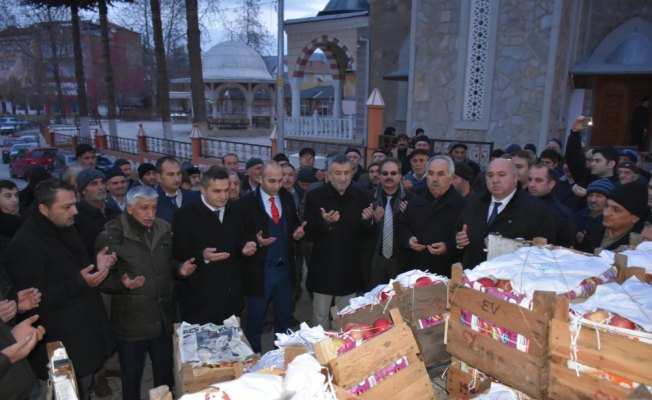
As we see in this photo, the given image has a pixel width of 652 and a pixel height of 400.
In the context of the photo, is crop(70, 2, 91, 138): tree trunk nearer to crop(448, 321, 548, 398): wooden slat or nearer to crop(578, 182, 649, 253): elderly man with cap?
crop(578, 182, 649, 253): elderly man with cap

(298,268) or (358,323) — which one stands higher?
(358,323)

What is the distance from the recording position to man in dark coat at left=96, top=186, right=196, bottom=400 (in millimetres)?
3512

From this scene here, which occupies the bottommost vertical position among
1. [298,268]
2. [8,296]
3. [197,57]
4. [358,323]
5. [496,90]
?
[298,268]

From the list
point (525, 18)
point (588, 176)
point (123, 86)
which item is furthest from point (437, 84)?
point (123, 86)

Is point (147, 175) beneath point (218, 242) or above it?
above

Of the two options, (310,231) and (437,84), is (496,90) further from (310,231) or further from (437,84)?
(310,231)

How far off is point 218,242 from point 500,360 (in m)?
2.54

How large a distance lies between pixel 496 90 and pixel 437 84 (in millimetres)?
1626

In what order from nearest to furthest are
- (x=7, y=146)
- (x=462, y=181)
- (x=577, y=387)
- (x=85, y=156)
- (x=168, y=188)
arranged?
1. (x=577, y=387)
2. (x=168, y=188)
3. (x=462, y=181)
4. (x=85, y=156)
5. (x=7, y=146)

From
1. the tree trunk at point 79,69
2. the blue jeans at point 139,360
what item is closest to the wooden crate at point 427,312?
the blue jeans at point 139,360

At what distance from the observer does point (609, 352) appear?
6.81 feet

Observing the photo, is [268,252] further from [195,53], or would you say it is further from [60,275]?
[195,53]

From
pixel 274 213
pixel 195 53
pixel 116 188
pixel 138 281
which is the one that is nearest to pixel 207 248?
pixel 138 281

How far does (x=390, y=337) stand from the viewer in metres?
2.49
